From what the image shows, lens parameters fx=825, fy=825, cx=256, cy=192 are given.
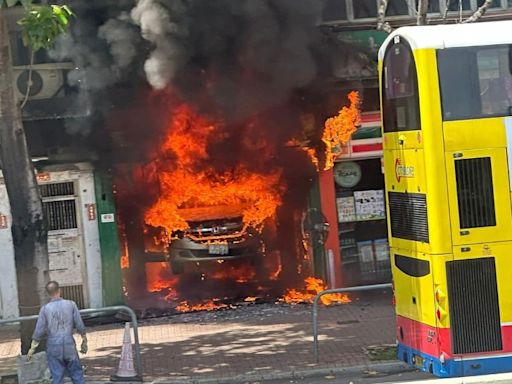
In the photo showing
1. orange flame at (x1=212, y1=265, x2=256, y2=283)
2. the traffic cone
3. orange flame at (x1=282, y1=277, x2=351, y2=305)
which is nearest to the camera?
the traffic cone

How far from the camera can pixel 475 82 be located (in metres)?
8.19

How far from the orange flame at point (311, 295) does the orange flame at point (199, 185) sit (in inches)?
56.0

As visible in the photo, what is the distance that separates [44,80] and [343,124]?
551 centimetres

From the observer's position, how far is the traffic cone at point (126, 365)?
406 inches

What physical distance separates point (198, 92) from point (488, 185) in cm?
742

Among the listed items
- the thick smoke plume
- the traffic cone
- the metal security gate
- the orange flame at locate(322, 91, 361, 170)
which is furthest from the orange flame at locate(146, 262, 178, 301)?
the traffic cone

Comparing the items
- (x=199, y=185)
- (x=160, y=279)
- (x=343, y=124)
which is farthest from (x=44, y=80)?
(x=343, y=124)

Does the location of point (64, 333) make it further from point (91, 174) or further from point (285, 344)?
point (91, 174)

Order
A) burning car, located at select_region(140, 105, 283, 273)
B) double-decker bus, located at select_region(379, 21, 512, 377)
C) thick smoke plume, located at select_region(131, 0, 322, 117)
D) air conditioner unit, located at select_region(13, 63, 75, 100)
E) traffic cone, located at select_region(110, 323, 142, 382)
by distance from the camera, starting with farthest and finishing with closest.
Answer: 1. burning car, located at select_region(140, 105, 283, 273)
2. air conditioner unit, located at select_region(13, 63, 75, 100)
3. thick smoke plume, located at select_region(131, 0, 322, 117)
4. traffic cone, located at select_region(110, 323, 142, 382)
5. double-decker bus, located at select_region(379, 21, 512, 377)

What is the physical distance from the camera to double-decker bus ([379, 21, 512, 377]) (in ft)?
26.4

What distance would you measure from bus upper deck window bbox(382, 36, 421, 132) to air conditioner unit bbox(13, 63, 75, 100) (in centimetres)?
756

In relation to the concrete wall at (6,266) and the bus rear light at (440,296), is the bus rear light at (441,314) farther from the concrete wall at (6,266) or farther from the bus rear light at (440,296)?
the concrete wall at (6,266)

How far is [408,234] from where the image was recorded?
8602mm

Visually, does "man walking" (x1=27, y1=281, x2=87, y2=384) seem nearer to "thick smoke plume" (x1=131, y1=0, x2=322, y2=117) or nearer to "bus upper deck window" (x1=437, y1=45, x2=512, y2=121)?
"bus upper deck window" (x1=437, y1=45, x2=512, y2=121)
